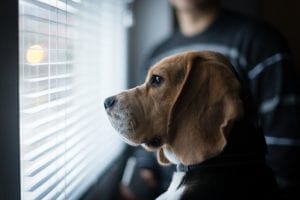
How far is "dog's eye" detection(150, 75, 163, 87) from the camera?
91 centimetres

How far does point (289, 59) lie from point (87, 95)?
1.98ft

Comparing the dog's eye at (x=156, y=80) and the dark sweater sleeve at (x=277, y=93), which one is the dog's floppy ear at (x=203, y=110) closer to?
the dog's eye at (x=156, y=80)

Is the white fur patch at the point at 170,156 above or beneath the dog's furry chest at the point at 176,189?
above

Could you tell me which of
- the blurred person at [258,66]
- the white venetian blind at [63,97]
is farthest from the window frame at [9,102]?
the blurred person at [258,66]

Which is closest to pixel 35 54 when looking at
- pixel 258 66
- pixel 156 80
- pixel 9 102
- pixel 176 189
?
pixel 9 102

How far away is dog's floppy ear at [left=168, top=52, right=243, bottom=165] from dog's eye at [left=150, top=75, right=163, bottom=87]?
7 centimetres

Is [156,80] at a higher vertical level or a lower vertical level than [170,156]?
higher

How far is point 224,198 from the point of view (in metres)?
0.79

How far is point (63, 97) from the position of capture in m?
0.96

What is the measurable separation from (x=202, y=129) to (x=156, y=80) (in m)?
0.17

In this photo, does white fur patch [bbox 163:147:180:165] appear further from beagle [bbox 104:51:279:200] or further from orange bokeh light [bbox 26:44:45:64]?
orange bokeh light [bbox 26:44:45:64]

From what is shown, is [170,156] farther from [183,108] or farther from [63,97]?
[63,97]

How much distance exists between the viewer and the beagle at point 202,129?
79 centimetres

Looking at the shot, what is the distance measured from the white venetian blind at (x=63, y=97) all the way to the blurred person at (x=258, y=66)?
13 centimetres
